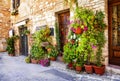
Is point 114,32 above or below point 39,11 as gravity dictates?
below

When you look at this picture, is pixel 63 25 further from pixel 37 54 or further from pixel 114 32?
pixel 114 32

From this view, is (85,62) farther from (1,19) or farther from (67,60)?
(1,19)

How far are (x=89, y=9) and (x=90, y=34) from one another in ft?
2.67

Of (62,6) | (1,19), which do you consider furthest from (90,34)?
(1,19)

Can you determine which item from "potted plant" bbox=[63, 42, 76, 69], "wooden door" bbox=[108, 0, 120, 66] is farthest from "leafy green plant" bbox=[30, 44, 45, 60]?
"wooden door" bbox=[108, 0, 120, 66]

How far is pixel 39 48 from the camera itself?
6.75 metres

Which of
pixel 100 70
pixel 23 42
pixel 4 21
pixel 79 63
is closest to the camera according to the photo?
pixel 100 70

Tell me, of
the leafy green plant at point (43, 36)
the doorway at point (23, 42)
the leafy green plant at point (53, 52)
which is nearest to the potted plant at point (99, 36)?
the leafy green plant at point (53, 52)

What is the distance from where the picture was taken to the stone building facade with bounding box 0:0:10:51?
1175 centimetres

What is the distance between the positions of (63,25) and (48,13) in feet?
3.12

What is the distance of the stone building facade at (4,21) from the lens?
11.8m

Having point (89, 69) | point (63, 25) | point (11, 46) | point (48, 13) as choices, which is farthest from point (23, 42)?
point (89, 69)

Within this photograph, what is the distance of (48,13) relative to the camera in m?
6.75

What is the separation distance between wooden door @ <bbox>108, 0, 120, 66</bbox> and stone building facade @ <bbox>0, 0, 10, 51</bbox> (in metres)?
9.18
